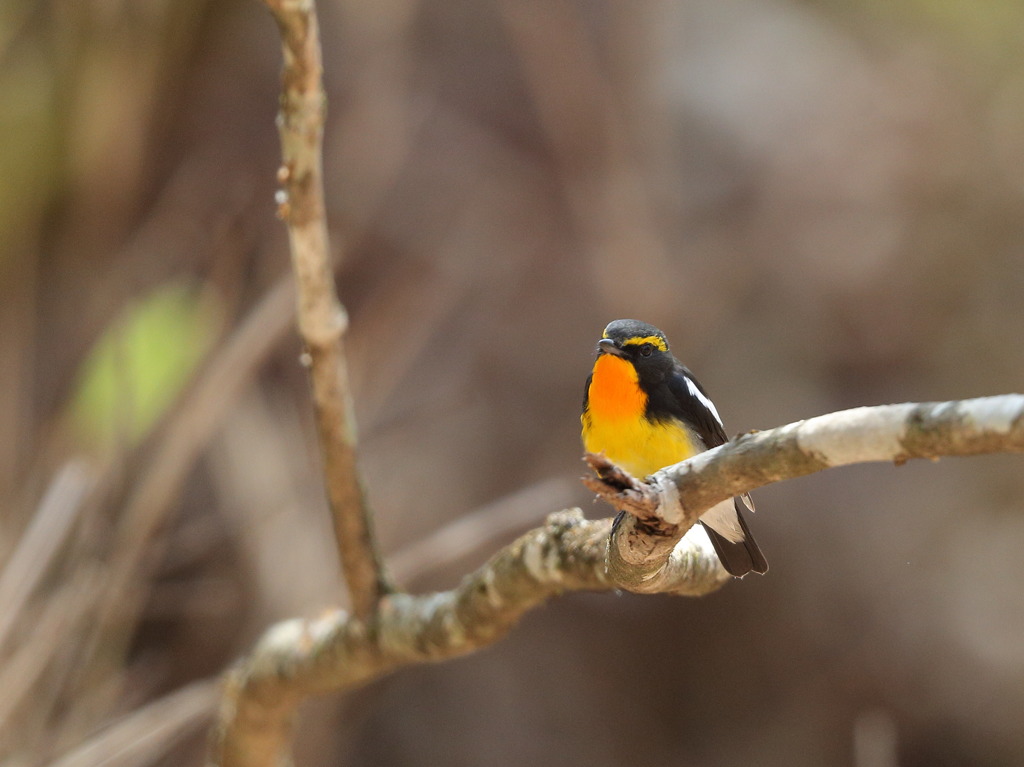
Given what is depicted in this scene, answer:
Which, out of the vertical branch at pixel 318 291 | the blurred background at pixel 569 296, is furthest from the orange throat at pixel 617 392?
the blurred background at pixel 569 296

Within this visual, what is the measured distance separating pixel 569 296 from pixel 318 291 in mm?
3722

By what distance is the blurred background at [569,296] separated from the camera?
4504mm

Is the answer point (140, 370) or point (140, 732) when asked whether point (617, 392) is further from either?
point (140, 370)

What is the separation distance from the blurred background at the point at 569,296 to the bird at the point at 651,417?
7.64 ft

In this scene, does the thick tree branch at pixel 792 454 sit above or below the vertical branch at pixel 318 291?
below

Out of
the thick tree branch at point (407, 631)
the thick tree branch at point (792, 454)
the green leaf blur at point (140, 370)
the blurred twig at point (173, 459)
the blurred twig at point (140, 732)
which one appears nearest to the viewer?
the thick tree branch at point (792, 454)

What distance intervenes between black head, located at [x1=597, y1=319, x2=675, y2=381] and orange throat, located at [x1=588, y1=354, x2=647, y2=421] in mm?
24

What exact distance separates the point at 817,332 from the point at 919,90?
1.59 m

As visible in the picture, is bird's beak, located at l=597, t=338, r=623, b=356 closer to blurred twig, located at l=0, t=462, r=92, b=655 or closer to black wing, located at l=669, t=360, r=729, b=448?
black wing, located at l=669, t=360, r=729, b=448

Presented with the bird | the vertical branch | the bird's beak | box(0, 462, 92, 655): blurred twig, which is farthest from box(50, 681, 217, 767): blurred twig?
the bird's beak

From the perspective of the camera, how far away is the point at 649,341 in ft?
7.00

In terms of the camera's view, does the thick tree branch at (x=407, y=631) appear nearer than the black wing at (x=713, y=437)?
Yes

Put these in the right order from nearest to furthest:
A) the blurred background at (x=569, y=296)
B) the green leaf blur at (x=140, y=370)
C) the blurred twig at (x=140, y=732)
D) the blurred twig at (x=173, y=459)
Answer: the blurred twig at (x=140, y=732)
the blurred twig at (x=173, y=459)
the green leaf blur at (x=140, y=370)
the blurred background at (x=569, y=296)

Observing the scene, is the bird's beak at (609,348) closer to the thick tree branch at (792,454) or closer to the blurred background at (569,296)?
the thick tree branch at (792,454)
